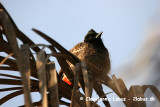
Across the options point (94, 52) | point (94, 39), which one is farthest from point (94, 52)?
point (94, 39)

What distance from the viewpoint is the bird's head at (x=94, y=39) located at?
615 cm

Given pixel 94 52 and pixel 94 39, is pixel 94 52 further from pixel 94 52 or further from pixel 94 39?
pixel 94 39

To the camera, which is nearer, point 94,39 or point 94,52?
point 94,52

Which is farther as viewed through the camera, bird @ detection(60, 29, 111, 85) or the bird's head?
the bird's head

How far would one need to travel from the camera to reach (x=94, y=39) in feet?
20.5

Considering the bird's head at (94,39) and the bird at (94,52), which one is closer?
the bird at (94,52)

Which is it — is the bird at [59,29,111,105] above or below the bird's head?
below

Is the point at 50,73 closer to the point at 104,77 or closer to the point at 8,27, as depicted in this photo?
the point at 8,27

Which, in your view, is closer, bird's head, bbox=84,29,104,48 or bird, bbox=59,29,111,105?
bird, bbox=59,29,111,105

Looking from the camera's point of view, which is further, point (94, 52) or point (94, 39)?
point (94, 39)

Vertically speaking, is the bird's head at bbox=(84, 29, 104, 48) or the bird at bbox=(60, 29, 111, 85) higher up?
the bird's head at bbox=(84, 29, 104, 48)

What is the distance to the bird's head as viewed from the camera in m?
6.15

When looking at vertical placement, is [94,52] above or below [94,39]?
below

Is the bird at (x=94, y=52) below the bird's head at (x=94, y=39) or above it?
below
